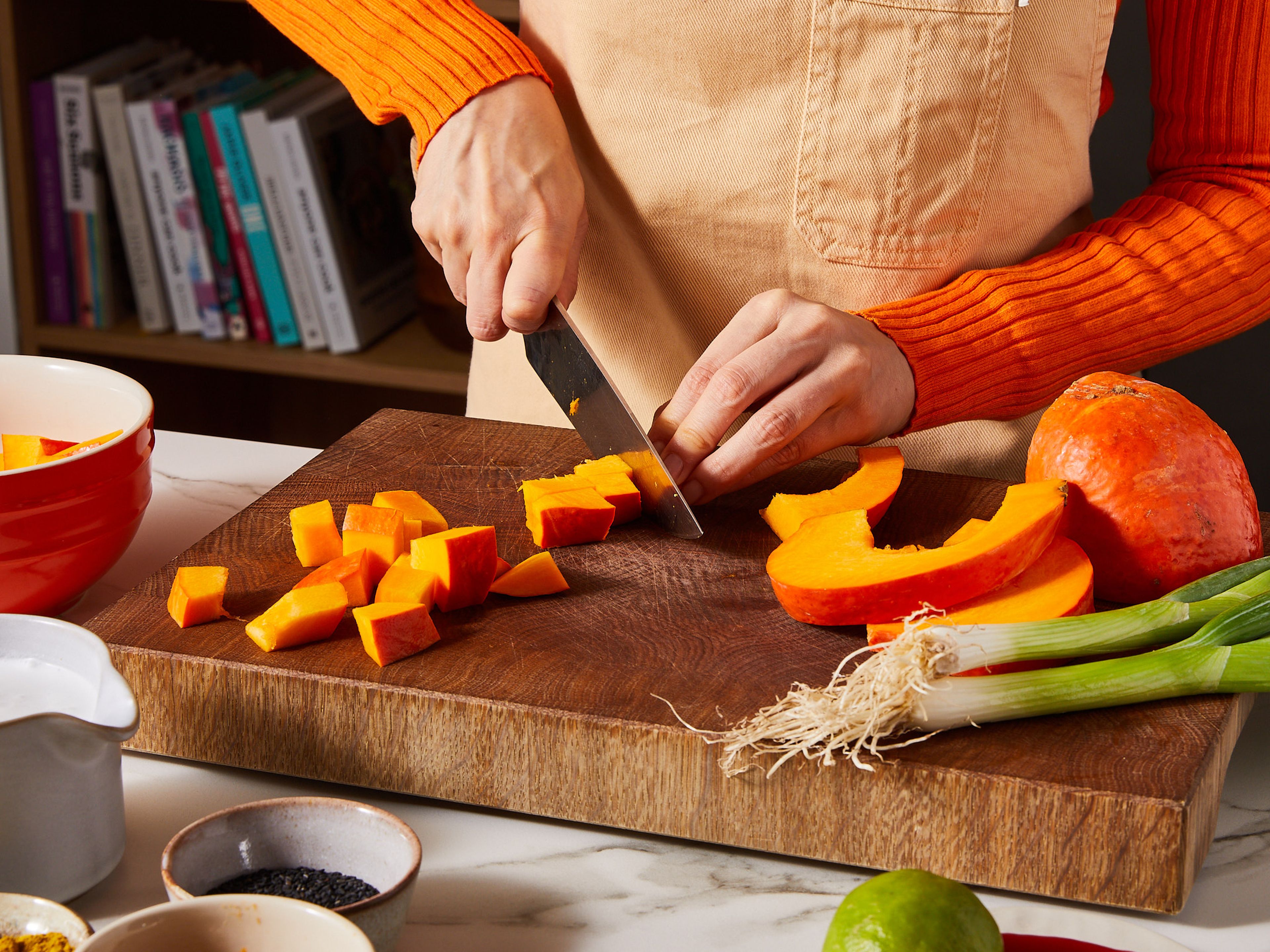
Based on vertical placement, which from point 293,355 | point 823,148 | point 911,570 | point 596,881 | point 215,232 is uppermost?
point 823,148

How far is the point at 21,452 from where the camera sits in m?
1.11

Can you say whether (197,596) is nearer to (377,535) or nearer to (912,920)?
(377,535)

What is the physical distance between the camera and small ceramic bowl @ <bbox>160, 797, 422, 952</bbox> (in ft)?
2.38

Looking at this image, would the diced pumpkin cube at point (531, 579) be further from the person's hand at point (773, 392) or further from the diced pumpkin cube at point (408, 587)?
the person's hand at point (773, 392)

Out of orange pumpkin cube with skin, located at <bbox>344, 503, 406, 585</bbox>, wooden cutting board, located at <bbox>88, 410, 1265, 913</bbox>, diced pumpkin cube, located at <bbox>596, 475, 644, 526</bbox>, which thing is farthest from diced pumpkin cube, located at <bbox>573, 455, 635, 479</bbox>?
orange pumpkin cube with skin, located at <bbox>344, 503, 406, 585</bbox>

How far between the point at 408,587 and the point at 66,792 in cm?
33

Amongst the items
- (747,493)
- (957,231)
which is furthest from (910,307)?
→ (747,493)

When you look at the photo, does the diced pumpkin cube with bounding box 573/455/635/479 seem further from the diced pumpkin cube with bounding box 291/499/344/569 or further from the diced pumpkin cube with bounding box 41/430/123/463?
the diced pumpkin cube with bounding box 41/430/123/463

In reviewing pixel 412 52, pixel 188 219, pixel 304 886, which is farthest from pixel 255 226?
pixel 304 886

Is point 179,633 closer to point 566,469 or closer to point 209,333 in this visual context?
point 566,469

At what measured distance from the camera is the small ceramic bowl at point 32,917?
648mm

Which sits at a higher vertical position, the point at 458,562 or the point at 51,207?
the point at 458,562

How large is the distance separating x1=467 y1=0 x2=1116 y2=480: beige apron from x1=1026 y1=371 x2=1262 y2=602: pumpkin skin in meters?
0.37

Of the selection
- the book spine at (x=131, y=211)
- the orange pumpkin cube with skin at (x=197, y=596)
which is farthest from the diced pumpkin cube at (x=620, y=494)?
the book spine at (x=131, y=211)
